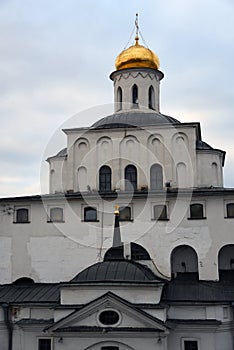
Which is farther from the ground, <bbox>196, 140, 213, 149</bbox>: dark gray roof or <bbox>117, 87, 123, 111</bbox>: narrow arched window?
<bbox>117, 87, 123, 111</bbox>: narrow arched window

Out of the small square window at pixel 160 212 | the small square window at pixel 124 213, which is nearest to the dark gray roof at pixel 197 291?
the small square window at pixel 160 212

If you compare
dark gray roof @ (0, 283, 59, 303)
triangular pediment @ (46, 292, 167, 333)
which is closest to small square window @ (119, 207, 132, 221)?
dark gray roof @ (0, 283, 59, 303)

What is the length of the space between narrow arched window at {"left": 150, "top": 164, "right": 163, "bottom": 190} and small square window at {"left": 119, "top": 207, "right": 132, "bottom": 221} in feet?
9.14

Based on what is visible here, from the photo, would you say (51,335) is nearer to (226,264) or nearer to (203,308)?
(203,308)

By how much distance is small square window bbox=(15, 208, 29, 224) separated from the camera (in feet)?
104

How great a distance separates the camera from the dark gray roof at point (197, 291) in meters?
25.9

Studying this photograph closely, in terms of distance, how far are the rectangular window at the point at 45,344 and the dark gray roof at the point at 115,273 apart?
11.1 feet

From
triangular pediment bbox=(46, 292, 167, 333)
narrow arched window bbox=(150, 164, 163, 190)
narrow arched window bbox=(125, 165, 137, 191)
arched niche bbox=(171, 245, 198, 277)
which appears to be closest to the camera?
triangular pediment bbox=(46, 292, 167, 333)

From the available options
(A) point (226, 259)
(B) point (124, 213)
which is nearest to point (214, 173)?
(A) point (226, 259)

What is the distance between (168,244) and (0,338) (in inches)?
411

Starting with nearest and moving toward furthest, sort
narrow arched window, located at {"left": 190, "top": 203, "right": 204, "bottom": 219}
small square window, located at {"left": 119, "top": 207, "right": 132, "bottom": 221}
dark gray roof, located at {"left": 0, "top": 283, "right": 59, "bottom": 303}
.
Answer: dark gray roof, located at {"left": 0, "top": 283, "right": 59, "bottom": 303}
narrow arched window, located at {"left": 190, "top": 203, "right": 204, "bottom": 219}
small square window, located at {"left": 119, "top": 207, "right": 132, "bottom": 221}

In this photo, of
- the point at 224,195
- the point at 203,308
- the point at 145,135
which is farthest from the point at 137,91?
the point at 203,308

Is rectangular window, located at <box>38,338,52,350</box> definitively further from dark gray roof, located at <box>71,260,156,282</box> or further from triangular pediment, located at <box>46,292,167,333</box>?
dark gray roof, located at <box>71,260,156,282</box>

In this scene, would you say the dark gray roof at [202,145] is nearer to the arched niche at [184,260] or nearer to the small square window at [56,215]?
the arched niche at [184,260]
